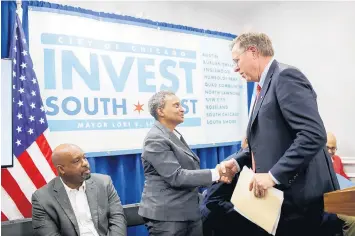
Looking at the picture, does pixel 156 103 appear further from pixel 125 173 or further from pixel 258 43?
pixel 125 173

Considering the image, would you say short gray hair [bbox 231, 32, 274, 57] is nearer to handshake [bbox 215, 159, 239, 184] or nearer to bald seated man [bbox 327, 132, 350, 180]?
handshake [bbox 215, 159, 239, 184]

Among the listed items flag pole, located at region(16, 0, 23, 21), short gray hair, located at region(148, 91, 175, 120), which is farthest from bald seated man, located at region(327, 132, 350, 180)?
flag pole, located at region(16, 0, 23, 21)

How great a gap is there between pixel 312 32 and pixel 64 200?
3340mm

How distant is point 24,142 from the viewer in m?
2.71

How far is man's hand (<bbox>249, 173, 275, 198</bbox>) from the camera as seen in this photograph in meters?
1.37

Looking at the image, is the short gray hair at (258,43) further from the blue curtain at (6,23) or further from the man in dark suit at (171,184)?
the blue curtain at (6,23)

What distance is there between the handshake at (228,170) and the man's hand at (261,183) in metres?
0.54

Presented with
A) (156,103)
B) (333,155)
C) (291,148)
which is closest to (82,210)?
(156,103)

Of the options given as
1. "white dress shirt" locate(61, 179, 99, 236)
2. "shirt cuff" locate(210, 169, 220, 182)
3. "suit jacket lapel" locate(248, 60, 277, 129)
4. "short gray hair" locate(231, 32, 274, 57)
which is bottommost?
"white dress shirt" locate(61, 179, 99, 236)

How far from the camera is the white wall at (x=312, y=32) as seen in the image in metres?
4.05

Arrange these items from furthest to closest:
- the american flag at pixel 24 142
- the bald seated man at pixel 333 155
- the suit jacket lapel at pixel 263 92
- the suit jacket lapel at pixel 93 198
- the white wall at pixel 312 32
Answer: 1. the white wall at pixel 312 32
2. the bald seated man at pixel 333 155
3. the american flag at pixel 24 142
4. the suit jacket lapel at pixel 93 198
5. the suit jacket lapel at pixel 263 92

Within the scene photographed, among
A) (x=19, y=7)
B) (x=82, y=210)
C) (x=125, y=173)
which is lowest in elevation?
(x=82, y=210)

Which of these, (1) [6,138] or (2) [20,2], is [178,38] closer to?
(2) [20,2]

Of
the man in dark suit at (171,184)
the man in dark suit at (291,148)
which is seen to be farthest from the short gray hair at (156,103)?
the man in dark suit at (291,148)
